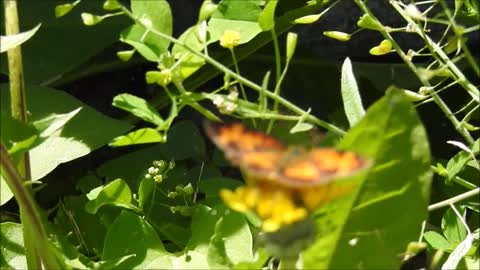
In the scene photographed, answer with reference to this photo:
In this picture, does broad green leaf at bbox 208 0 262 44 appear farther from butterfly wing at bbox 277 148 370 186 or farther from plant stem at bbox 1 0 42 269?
butterfly wing at bbox 277 148 370 186

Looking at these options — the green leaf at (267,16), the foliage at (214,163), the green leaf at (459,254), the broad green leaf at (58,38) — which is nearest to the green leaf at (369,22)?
the foliage at (214,163)


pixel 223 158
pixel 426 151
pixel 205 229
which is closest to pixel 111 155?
pixel 223 158

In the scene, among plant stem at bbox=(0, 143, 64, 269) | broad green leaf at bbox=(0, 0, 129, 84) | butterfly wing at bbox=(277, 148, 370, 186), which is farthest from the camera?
broad green leaf at bbox=(0, 0, 129, 84)

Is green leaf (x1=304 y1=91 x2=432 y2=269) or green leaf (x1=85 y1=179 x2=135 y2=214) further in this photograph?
green leaf (x1=85 y1=179 x2=135 y2=214)

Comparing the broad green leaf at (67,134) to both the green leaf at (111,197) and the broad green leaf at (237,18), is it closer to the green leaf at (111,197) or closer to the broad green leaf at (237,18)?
the green leaf at (111,197)

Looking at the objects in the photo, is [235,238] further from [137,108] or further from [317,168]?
[317,168]

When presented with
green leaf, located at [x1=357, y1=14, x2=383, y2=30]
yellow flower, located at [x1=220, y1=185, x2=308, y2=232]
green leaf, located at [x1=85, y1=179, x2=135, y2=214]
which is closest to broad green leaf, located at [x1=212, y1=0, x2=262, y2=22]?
green leaf, located at [x1=357, y1=14, x2=383, y2=30]

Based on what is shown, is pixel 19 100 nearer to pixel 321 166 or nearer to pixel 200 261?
pixel 200 261
